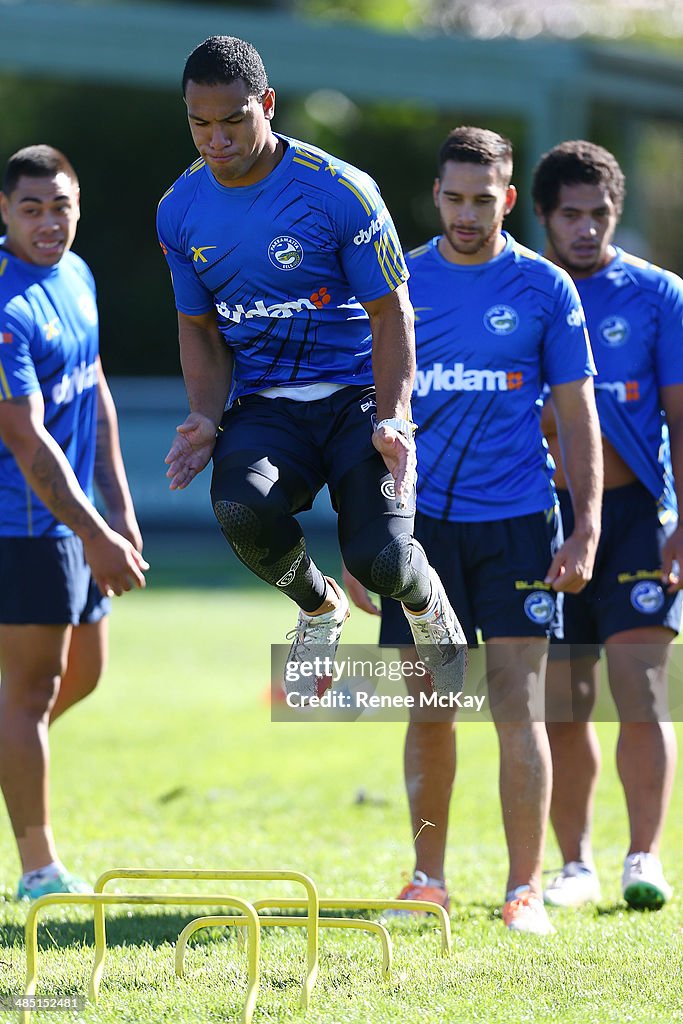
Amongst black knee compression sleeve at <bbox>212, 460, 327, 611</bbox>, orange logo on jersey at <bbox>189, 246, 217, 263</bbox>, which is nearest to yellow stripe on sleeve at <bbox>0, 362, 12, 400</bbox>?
orange logo on jersey at <bbox>189, 246, 217, 263</bbox>

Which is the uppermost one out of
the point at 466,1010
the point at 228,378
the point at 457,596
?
the point at 228,378

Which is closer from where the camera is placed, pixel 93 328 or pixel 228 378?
pixel 228 378

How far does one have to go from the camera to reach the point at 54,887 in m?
5.89

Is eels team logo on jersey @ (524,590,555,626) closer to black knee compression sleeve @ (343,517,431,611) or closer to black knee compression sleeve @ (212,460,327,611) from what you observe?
black knee compression sleeve @ (343,517,431,611)

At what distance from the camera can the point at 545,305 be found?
5.56 meters

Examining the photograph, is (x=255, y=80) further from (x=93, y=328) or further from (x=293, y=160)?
(x=93, y=328)

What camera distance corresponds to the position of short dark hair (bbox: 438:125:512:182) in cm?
554

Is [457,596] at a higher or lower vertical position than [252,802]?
higher

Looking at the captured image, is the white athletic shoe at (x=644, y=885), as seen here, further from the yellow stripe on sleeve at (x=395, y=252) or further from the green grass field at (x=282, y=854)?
the yellow stripe on sleeve at (x=395, y=252)

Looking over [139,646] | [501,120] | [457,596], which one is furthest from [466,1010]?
[501,120]

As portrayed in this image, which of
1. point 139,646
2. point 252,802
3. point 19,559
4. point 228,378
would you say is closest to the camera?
point 228,378

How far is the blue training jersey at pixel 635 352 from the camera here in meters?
6.07

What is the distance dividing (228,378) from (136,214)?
89.0 ft

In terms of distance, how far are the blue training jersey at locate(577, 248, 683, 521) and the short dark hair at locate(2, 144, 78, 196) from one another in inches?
88.0
